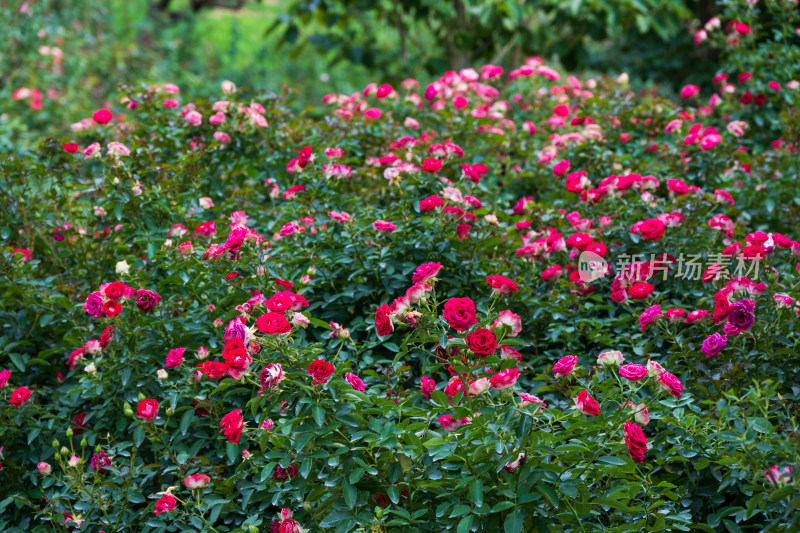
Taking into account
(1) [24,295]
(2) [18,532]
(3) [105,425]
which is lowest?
(2) [18,532]

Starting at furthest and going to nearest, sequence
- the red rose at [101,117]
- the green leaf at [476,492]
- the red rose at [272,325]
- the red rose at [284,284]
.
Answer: the red rose at [101,117]
the red rose at [284,284]
the red rose at [272,325]
the green leaf at [476,492]

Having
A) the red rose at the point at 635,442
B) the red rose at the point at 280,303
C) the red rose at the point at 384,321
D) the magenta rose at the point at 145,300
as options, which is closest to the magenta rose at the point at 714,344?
the red rose at the point at 635,442

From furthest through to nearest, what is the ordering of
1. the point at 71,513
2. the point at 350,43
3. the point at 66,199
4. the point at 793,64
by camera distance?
the point at 350,43 → the point at 793,64 → the point at 66,199 → the point at 71,513

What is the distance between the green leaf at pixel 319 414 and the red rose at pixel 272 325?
0.19 metres

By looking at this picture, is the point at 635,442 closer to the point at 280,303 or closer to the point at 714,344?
the point at 714,344

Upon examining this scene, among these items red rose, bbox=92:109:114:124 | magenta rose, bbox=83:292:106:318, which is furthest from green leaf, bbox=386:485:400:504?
red rose, bbox=92:109:114:124

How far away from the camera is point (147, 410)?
6.41ft

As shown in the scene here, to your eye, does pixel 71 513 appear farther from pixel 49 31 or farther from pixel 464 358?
pixel 49 31

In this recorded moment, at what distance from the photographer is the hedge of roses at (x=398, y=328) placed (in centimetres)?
162

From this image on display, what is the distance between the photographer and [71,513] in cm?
199

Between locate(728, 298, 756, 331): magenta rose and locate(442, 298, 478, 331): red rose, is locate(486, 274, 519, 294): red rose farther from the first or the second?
locate(728, 298, 756, 331): magenta rose

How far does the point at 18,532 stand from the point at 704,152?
9.94 feet

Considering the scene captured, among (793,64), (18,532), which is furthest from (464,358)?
(793,64)

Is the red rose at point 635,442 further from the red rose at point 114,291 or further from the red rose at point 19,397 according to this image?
the red rose at point 19,397
